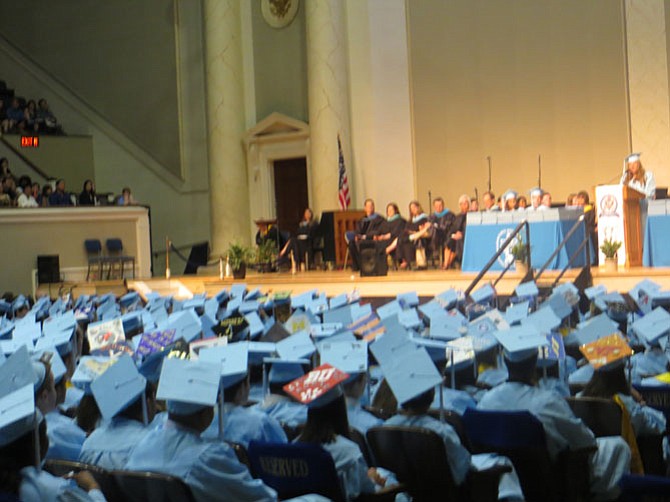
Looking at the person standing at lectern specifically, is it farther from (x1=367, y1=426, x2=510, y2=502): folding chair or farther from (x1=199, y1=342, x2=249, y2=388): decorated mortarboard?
(x1=367, y1=426, x2=510, y2=502): folding chair

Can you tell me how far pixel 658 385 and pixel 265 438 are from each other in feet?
6.64

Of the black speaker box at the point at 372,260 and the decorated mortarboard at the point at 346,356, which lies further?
the black speaker box at the point at 372,260

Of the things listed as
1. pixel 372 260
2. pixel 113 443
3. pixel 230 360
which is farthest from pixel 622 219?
pixel 113 443

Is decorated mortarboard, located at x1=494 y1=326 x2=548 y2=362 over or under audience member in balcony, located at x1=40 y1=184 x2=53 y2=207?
under

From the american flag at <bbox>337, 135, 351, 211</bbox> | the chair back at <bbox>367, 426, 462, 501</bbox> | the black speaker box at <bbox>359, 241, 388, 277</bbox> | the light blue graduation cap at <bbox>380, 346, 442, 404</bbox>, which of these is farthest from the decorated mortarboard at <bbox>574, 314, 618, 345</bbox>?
the american flag at <bbox>337, 135, 351, 211</bbox>

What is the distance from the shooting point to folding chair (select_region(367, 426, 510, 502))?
3.57 meters

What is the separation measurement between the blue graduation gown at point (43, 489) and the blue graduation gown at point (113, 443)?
0.86 meters

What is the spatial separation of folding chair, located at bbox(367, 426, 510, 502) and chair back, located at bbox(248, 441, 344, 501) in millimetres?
422

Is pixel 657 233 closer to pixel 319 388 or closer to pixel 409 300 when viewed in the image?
pixel 409 300

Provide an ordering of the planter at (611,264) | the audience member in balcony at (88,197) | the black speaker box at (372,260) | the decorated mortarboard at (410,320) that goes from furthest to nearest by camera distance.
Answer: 1. the audience member in balcony at (88,197)
2. the black speaker box at (372,260)
3. the planter at (611,264)
4. the decorated mortarboard at (410,320)

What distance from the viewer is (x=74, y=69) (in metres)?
21.2

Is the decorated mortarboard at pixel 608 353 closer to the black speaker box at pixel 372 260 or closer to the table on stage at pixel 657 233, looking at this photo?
the table on stage at pixel 657 233

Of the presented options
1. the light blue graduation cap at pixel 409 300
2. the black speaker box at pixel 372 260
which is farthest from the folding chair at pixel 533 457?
the black speaker box at pixel 372 260

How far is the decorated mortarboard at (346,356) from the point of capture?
448 centimetres
